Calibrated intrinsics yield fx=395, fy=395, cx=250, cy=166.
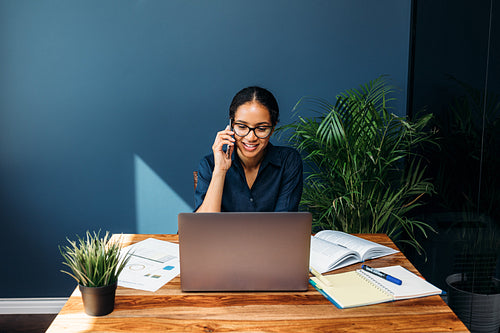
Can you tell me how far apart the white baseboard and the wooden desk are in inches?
74.7

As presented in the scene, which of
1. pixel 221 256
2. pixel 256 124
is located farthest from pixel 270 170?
pixel 221 256

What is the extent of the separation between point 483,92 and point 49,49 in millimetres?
2597

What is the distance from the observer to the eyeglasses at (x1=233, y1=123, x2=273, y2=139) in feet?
5.74

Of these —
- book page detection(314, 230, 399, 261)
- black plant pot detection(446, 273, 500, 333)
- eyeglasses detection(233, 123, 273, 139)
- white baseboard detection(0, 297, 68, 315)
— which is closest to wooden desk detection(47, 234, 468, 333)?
book page detection(314, 230, 399, 261)

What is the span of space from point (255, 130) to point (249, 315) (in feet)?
2.95

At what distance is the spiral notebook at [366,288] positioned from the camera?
1.12 meters

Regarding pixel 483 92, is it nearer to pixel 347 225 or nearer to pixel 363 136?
pixel 363 136

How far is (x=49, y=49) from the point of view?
8.55ft

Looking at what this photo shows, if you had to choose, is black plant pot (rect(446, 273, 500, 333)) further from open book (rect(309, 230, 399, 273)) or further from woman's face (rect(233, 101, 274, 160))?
woman's face (rect(233, 101, 274, 160))

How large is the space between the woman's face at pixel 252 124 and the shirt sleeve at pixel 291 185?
22 cm

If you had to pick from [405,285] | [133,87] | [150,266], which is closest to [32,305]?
[133,87]

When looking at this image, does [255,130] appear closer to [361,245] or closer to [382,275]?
[361,245]

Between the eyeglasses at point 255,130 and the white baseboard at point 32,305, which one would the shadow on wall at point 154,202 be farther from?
the eyeglasses at point 255,130

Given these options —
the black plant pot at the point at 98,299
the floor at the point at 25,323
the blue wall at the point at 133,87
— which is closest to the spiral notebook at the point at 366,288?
the black plant pot at the point at 98,299
